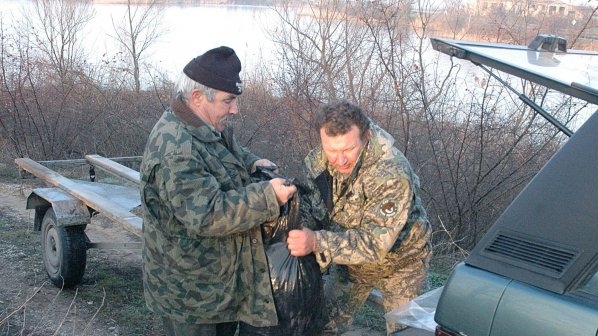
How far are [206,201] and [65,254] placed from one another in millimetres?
3004

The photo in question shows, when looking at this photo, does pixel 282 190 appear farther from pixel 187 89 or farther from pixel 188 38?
pixel 188 38

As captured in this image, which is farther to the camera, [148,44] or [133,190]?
[148,44]

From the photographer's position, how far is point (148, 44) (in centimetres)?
1809

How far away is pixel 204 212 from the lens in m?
2.81

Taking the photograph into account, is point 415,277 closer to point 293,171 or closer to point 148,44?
point 293,171

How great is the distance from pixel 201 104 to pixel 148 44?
15.8 m

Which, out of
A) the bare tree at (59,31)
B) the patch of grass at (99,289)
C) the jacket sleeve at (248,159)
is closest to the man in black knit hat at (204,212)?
the jacket sleeve at (248,159)

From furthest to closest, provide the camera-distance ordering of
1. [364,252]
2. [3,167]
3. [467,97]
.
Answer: [3,167]
[467,97]
[364,252]

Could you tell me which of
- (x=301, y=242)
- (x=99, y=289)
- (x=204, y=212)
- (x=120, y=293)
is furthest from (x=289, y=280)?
(x=99, y=289)

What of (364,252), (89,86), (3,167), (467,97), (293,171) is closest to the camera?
(364,252)

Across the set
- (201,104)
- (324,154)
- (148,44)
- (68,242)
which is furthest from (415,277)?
(148,44)

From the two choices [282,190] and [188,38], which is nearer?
[282,190]

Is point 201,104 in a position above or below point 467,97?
above

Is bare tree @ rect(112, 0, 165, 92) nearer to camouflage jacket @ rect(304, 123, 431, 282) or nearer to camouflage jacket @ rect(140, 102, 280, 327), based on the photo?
camouflage jacket @ rect(140, 102, 280, 327)
